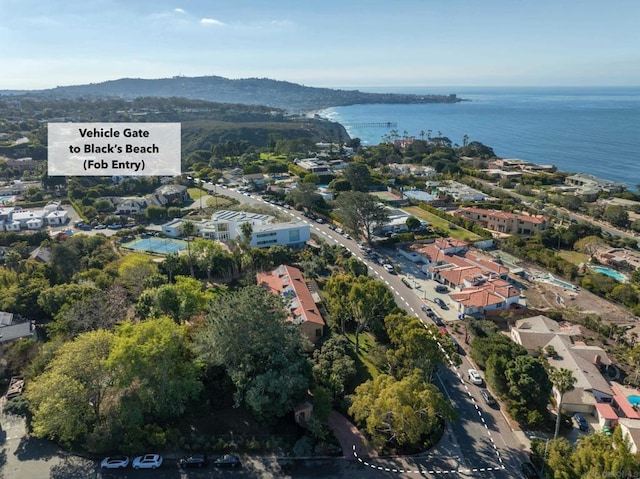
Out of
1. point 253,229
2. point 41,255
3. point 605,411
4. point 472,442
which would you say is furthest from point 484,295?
point 41,255

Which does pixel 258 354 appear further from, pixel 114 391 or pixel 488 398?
pixel 488 398

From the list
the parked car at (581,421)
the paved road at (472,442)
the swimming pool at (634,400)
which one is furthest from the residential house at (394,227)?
the parked car at (581,421)

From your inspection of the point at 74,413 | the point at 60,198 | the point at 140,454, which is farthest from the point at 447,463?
the point at 60,198

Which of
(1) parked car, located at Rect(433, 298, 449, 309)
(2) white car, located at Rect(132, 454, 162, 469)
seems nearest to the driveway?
(2) white car, located at Rect(132, 454, 162, 469)

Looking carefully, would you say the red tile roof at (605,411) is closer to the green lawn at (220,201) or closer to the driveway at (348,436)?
the driveway at (348,436)

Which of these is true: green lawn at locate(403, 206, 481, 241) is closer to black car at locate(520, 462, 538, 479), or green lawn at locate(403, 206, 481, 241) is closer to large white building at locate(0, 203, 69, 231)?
black car at locate(520, 462, 538, 479)

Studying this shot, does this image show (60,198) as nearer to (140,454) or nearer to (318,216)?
(318,216)
